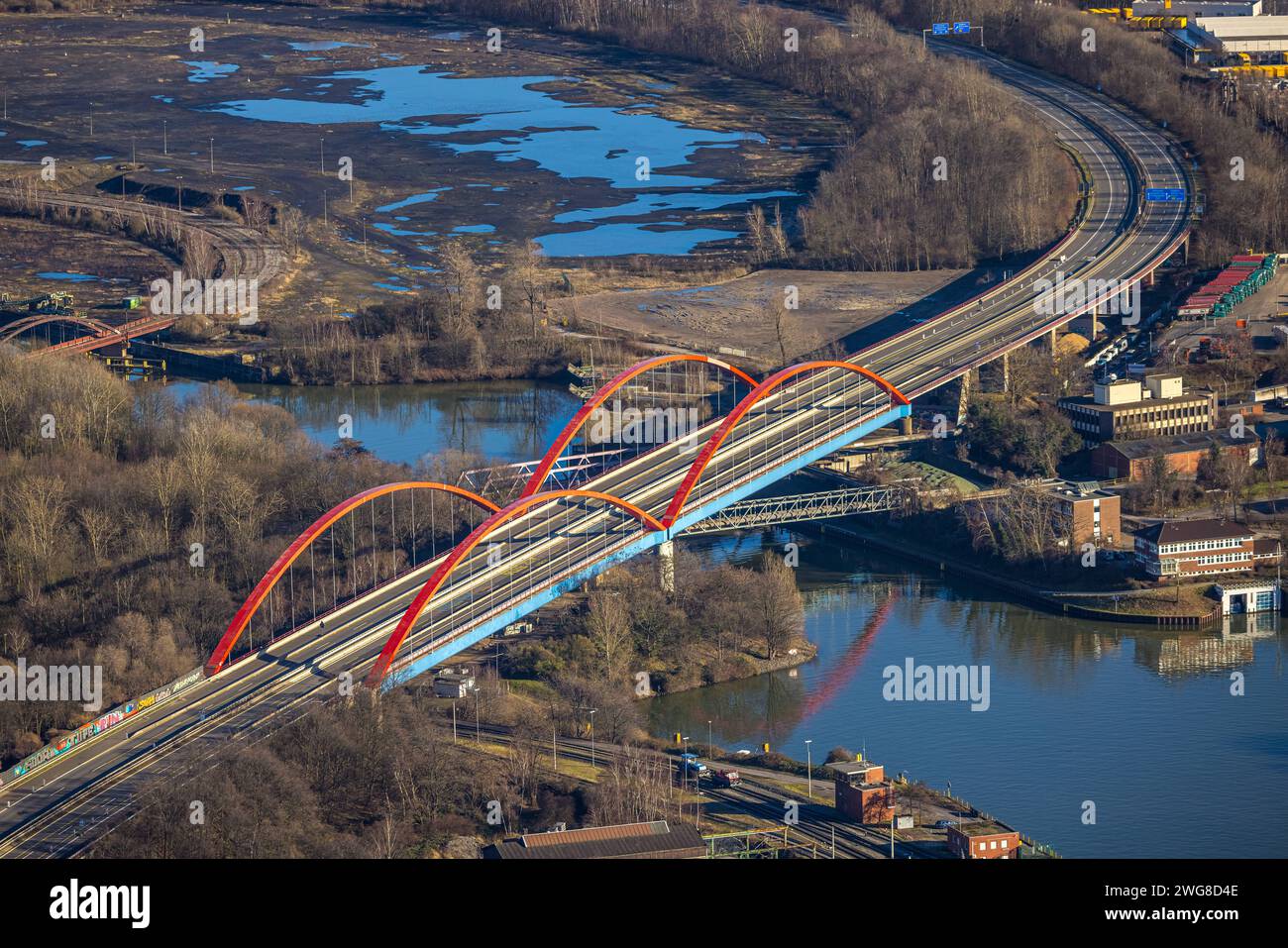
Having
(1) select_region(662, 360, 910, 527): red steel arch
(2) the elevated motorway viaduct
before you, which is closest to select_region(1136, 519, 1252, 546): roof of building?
(2) the elevated motorway viaduct

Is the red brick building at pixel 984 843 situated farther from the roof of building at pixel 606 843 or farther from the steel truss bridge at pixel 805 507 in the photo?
the steel truss bridge at pixel 805 507

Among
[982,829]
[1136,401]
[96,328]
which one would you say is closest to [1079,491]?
[1136,401]

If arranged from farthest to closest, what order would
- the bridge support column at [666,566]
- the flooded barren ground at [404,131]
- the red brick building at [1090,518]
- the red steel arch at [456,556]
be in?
the flooded barren ground at [404,131]
the red brick building at [1090,518]
the bridge support column at [666,566]
the red steel arch at [456,556]

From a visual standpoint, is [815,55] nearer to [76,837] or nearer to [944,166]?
[944,166]

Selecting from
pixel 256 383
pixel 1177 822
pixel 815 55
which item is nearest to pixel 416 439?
pixel 256 383

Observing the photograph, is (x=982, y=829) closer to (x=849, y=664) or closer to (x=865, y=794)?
(x=865, y=794)

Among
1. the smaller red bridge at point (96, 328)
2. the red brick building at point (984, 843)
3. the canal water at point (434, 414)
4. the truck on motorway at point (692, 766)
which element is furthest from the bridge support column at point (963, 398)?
the red brick building at point (984, 843)

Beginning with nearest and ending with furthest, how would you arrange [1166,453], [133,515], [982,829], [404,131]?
[982,829], [133,515], [1166,453], [404,131]
